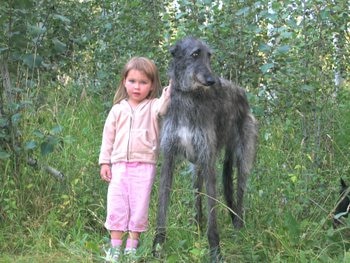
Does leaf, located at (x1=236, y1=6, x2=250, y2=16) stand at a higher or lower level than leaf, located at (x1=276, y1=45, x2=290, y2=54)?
higher

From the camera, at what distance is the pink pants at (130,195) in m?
4.71

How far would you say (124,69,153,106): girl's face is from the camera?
4.72 metres

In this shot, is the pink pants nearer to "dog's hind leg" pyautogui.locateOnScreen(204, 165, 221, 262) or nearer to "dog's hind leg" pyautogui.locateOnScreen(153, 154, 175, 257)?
"dog's hind leg" pyautogui.locateOnScreen(153, 154, 175, 257)

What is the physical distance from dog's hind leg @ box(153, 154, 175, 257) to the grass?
142 mm

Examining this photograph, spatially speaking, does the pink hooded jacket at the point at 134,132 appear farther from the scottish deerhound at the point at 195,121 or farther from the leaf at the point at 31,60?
the leaf at the point at 31,60

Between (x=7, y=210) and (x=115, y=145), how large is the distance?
153 centimetres

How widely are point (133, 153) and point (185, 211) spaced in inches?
48.7

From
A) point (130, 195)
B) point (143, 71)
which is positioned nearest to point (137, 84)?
point (143, 71)

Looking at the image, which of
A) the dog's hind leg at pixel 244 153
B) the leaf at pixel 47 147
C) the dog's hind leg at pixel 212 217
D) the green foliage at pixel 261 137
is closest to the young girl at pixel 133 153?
the green foliage at pixel 261 137

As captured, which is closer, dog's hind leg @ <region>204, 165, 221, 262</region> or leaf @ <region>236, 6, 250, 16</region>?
dog's hind leg @ <region>204, 165, 221, 262</region>

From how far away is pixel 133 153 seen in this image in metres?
4.67

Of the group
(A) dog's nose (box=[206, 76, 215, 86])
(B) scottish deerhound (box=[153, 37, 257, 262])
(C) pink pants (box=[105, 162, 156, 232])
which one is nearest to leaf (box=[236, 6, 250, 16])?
(B) scottish deerhound (box=[153, 37, 257, 262])

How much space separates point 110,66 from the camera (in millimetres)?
7391

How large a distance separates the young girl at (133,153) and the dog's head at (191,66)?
323mm
